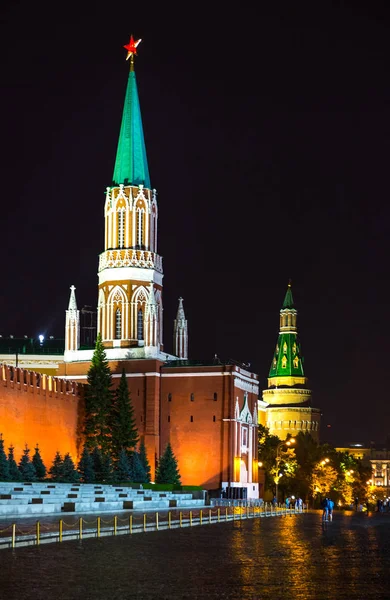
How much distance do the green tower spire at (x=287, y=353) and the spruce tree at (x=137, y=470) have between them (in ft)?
260

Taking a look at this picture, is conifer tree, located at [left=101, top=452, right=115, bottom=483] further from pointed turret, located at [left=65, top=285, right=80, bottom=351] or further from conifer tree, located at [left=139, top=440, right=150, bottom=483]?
pointed turret, located at [left=65, top=285, right=80, bottom=351]

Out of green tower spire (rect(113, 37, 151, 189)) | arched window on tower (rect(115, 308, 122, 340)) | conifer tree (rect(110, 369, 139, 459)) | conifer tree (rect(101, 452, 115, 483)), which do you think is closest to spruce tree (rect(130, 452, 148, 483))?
conifer tree (rect(101, 452, 115, 483))

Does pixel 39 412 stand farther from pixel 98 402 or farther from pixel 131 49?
pixel 131 49

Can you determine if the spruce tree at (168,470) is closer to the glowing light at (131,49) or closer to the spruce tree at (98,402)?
the spruce tree at (98,402)

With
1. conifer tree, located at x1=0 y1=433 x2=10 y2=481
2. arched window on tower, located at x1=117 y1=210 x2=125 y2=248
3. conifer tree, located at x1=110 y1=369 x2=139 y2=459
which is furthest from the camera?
arched window on tower, located at x1=117 y1=210 x2=125 y2=248

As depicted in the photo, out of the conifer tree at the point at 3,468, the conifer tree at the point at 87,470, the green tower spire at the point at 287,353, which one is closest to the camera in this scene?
the conifer tree at the point at 3,468

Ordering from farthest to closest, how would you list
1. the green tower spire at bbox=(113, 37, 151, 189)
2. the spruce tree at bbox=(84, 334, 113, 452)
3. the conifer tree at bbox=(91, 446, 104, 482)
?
1. the green tower spire at bbox=(113, 37, 151, 189)
2. the spruce tree at bbox=(84, 334, 113, 452)
3. the conifer tree at bbox=(91, 446, 104, 482)

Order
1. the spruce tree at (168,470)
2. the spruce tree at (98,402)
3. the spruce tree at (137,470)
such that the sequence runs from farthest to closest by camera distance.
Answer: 1. the spruce tree at (98,402)
2. the spruce tree at (168,470)
3. the spruce tree at (137,470)

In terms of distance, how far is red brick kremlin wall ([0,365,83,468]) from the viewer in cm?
5247

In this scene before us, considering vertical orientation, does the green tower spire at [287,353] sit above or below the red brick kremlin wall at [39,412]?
above

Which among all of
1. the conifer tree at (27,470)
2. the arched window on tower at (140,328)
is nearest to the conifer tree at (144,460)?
the arched window on tower at (140,328)

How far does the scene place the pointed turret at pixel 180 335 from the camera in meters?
75.1

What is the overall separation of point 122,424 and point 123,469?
22.6ft

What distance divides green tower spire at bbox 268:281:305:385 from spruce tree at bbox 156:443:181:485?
7703 centimetres
